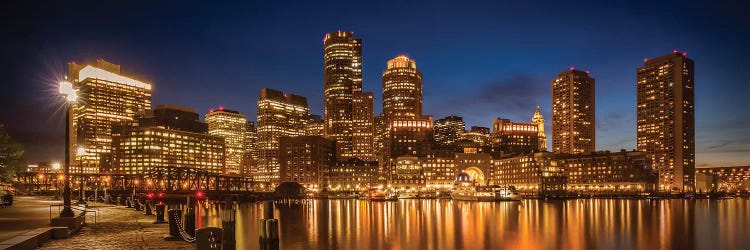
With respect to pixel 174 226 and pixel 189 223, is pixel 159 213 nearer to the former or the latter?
pixel 189 223

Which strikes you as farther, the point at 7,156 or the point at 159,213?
the point at 7,156

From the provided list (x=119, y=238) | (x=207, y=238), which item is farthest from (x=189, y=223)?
(x=207, y=238)

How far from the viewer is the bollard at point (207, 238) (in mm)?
22406

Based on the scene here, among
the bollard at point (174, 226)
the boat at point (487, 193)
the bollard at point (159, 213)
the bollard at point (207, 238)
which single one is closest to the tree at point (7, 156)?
the bollard at point (159, 213)

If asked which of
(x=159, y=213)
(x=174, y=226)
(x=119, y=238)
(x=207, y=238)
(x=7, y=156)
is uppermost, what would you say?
Result: (x=7, y=156)

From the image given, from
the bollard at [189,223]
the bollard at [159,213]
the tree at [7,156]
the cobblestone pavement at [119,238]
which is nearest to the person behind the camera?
the cobblestone pavement at [119,238]

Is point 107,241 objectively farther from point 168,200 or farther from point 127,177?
point 127,177

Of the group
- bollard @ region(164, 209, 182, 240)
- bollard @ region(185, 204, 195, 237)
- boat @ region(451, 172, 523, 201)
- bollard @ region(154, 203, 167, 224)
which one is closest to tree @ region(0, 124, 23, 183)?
bollard @ region(154, 203, 167, 224)

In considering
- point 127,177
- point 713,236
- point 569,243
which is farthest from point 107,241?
point 127,177

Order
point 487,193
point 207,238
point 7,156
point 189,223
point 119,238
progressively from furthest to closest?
point 487,193 → point 7,156 → point 189,223 → point 119,238 → point 207,238

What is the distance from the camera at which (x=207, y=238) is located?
22562mm

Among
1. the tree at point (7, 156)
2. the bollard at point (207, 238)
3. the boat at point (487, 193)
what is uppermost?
the tree at point (7, 156)

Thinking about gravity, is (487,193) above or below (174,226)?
below

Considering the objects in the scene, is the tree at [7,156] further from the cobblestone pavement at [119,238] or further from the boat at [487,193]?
the boat at [487,193]
